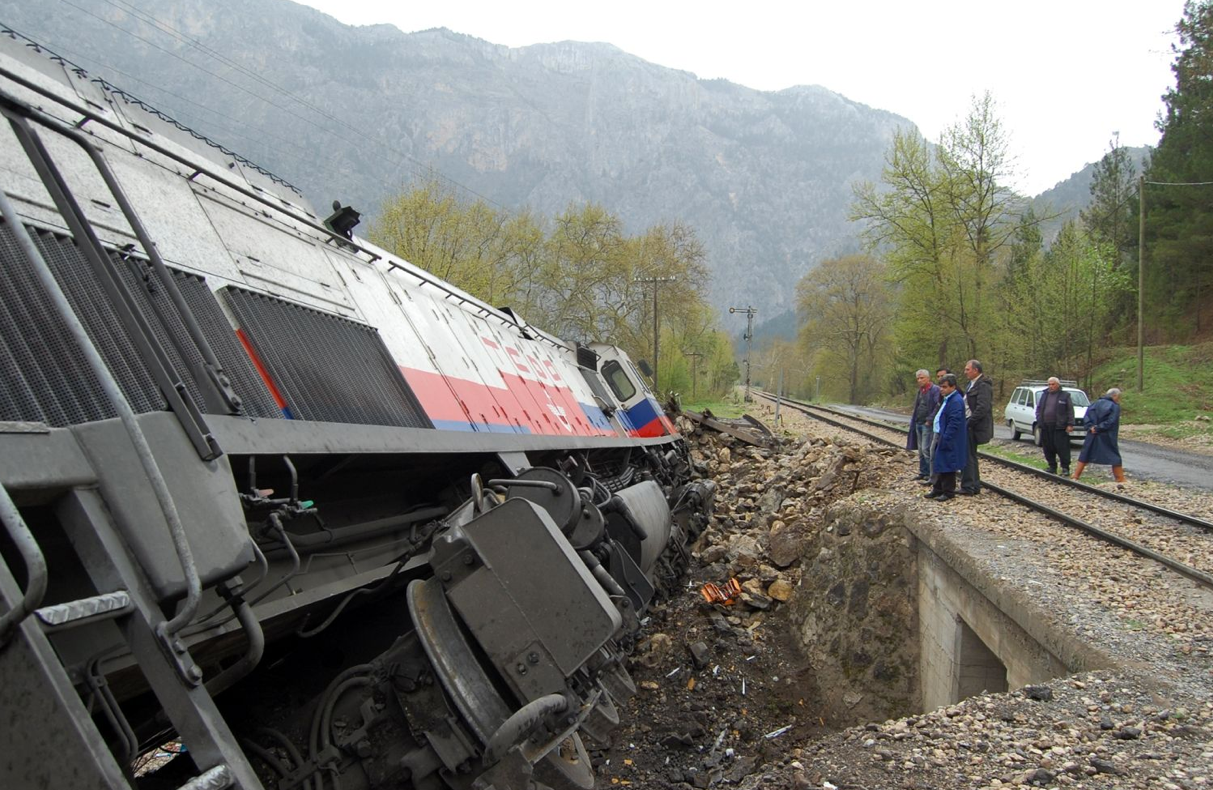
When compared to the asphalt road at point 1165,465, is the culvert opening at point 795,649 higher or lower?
higher

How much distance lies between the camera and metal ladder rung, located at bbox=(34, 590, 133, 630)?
159 centimetres

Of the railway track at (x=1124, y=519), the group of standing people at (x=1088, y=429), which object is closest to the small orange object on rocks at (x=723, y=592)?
the railway track at (x=1124, y=519)

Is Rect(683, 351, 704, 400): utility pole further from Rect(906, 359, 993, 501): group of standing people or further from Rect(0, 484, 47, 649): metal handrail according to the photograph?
Rect(0, 484, 47, 649): metal handrail

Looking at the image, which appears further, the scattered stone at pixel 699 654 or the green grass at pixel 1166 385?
the green grass at pixel 1166 385

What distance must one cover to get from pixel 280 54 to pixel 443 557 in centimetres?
20612

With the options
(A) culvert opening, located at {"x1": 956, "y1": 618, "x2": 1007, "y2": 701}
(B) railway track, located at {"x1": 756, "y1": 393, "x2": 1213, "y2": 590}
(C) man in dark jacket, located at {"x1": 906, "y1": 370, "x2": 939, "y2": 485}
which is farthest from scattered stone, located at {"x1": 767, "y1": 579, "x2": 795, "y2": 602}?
(C) man in dark jacket, located at {"x1": 906, "y1": 370, "x2": 939, "y2": 485}

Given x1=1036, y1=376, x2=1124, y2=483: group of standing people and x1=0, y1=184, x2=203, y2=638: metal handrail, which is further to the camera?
x1=1036, y1=376, x2=1124, y2=483: group of standing people

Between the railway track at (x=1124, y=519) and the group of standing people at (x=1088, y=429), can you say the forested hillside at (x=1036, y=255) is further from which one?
the railway track at (x=1124, y=519)

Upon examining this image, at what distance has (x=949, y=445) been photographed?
9.95m

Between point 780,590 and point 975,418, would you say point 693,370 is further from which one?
point 780,590

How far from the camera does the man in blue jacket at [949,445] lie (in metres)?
9.77

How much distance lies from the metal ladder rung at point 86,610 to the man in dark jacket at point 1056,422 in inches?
530

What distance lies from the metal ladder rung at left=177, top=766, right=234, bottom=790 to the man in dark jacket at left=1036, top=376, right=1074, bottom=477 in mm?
13357

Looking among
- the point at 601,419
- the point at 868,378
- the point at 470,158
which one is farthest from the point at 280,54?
the point at 601,419
